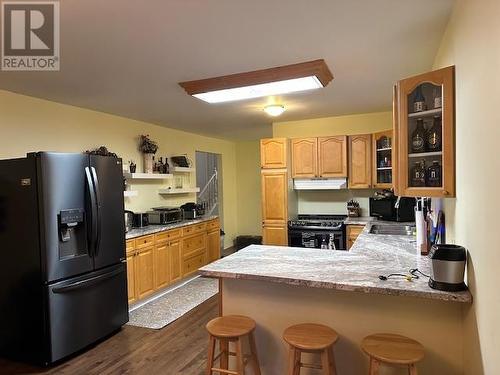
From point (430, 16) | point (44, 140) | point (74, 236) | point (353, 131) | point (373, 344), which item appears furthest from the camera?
point (353, 131)

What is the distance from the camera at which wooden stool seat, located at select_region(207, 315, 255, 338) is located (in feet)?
Answer: 6.65

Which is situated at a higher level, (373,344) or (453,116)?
(453,116)

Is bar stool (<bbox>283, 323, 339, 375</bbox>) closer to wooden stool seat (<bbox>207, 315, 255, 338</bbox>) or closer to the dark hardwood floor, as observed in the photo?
wooden stool seat (<bbox>207, 315, 255, 338</bbox>)

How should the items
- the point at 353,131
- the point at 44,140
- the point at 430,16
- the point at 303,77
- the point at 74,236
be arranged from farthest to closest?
the point at 353,131
the point at 44,140
the point at 74,236
the point at 303,77
the point at 430,16

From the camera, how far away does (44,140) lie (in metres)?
3.62

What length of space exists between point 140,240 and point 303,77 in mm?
2568

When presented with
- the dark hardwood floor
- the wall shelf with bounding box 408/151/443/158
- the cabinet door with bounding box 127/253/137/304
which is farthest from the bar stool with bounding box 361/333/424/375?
the cabinet door with bounding box 127/253/137/304

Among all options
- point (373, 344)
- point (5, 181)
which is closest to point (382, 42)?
point (373, 344)

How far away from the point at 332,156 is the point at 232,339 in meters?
3.50

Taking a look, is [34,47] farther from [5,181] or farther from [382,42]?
[382,42]

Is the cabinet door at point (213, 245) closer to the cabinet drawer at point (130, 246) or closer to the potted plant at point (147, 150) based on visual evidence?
the potted plant at point (147, 150)

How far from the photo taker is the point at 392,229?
415 cm

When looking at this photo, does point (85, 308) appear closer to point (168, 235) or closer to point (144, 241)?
point (144, 241)

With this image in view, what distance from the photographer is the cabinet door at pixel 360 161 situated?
483 cm
